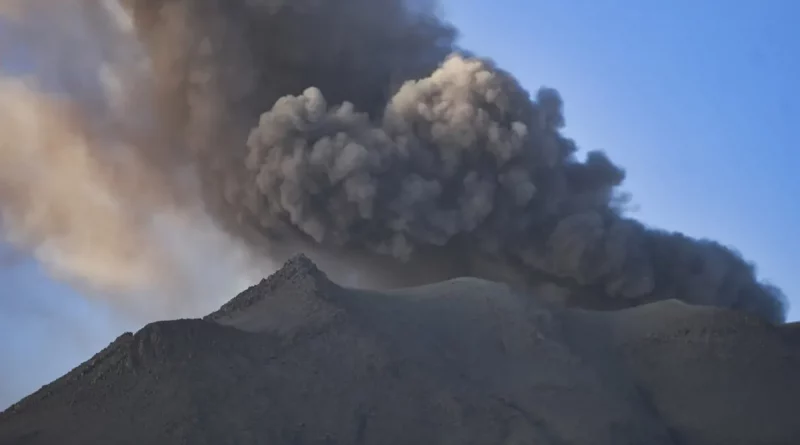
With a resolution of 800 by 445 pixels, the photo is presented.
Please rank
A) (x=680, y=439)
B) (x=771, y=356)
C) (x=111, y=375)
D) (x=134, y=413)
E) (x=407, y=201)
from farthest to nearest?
(x=407, y=201)
(x=771, y=356)
(x=680, y=439)
(x=111, y=375)
(x=134, y=413)

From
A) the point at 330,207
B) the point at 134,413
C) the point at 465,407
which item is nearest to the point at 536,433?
the point at 465,407

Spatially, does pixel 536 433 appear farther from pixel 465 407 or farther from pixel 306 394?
pixel 306 394

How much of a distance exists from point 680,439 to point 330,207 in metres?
13.8

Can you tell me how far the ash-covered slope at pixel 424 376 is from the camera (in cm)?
1978

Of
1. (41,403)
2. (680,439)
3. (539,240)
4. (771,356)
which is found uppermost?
(539,240)

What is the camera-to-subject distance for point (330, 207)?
31.8 meters

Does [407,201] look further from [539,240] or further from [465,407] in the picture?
[465,407]

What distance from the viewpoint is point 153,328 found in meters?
21.5

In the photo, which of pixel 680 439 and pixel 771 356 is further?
pixel 771 356

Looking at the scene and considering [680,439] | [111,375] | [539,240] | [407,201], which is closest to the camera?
[111,375]

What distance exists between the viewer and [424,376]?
22.4 m

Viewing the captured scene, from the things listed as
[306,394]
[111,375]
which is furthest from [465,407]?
[111,375]

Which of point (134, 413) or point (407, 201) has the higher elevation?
point (407, 201)

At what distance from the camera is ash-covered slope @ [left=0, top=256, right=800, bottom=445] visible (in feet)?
64.9
